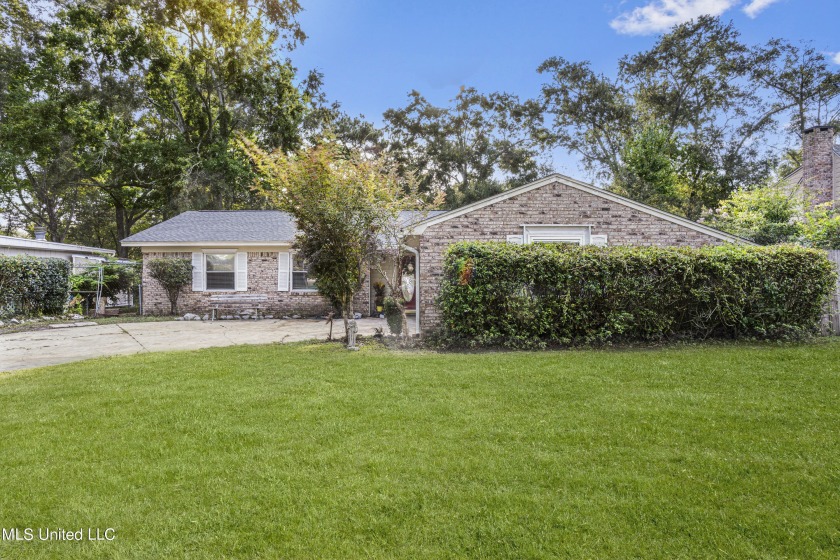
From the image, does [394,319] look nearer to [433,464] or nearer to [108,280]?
[433,464]

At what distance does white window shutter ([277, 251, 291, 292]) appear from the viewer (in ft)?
52.0

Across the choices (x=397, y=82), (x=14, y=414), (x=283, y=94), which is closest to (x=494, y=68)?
(x=397, y=82)

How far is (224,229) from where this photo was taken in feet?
54.6

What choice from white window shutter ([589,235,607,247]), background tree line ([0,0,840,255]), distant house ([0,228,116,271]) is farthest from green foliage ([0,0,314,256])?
white window shutter ([589,235,607,247])

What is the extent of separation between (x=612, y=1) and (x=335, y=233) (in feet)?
49.5

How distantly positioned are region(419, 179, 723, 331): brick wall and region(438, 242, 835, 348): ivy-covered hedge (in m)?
1.93

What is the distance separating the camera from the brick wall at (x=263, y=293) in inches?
626

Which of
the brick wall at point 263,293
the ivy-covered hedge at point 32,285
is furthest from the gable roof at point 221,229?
the ivy-covered hedge at point 32,285

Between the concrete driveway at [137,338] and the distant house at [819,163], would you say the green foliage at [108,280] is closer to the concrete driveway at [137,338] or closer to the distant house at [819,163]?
the concrete driveway at [137,338]

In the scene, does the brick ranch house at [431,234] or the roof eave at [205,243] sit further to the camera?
the roof eave at [205,243]

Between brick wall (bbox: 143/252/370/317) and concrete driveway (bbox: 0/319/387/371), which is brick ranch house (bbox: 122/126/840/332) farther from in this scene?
concrete driveway (bbox: 0/319/387/371)

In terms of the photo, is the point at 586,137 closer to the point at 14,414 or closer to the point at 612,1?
the point at 612,1

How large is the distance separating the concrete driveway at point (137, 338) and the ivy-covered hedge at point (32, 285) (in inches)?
107

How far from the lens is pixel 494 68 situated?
83.8ft
